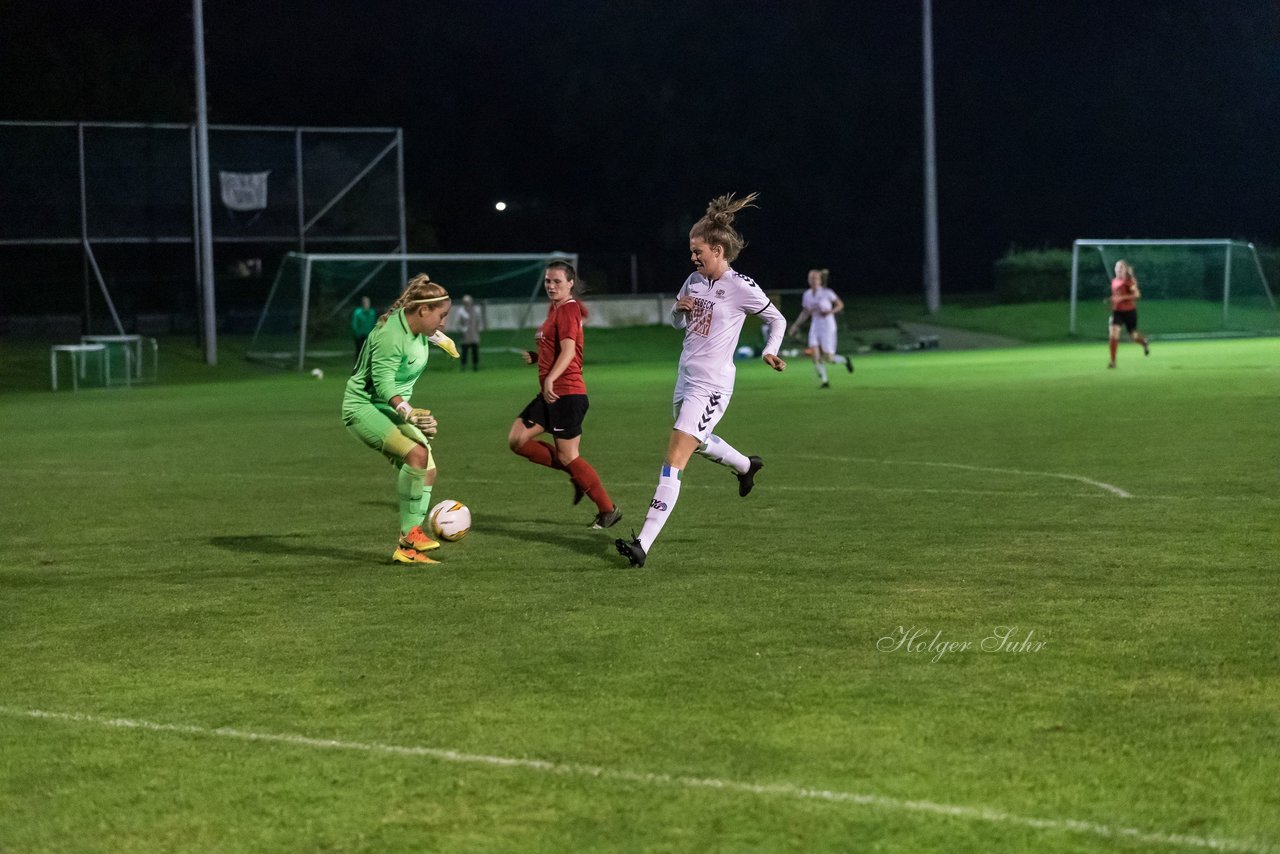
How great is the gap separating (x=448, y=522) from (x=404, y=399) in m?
0.94

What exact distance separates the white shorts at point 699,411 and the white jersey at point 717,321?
5cm

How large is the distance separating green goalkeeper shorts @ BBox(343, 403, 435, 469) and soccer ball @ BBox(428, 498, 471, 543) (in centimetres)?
37

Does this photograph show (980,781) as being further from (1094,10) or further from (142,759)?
(1094,10)

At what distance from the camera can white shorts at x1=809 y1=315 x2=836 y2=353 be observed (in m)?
26.7

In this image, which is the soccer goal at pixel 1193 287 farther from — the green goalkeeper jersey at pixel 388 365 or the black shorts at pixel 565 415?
the green goalkeeper jersey at pixel 388 365

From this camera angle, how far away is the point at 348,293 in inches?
1642

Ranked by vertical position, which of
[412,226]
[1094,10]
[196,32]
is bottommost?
[412,226]

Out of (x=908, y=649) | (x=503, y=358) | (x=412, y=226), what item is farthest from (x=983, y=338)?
(x=908, y=649)

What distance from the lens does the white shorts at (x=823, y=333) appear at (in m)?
26.7

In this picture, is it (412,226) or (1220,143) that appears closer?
(412,226)

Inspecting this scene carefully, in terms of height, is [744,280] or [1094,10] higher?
[1094,10]

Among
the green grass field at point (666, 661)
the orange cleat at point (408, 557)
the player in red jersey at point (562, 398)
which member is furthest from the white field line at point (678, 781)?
the player in red jersey at point (562, 398)

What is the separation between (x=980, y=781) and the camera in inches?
192

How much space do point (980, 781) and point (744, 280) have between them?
4.96m
